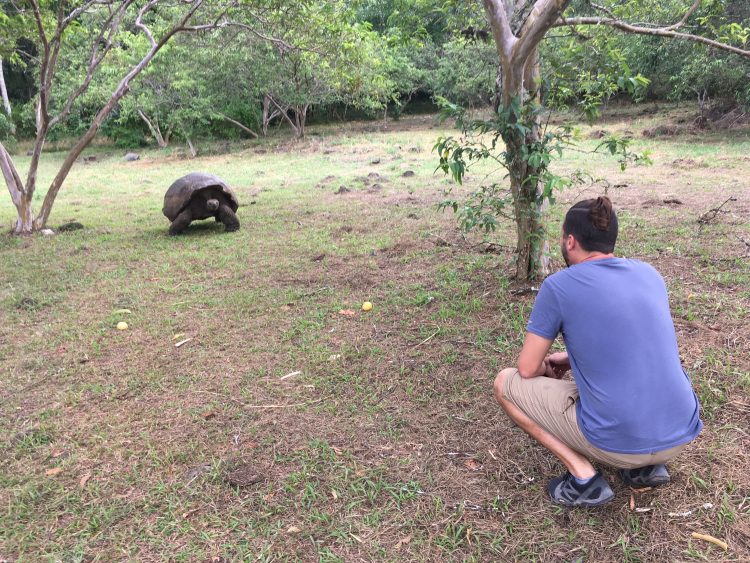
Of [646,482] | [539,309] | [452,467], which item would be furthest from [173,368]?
[646,482]

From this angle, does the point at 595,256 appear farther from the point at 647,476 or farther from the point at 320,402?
the point at 320,402

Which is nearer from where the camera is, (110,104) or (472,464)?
(472,464)

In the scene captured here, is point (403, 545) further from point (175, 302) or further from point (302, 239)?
point (302, 239)

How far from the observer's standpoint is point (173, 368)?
378 centimetres

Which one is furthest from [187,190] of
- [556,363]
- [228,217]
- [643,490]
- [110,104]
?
[643,490]

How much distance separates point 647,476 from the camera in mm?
2258

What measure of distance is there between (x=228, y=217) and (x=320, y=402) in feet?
16.3

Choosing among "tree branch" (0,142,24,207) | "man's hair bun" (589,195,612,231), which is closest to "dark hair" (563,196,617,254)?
"man's hair bun" (589,195,612,231)

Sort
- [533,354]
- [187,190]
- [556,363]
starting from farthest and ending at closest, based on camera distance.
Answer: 1. [187,190]
2. [556,363]
3. [533,354]

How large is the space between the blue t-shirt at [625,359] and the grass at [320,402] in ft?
1.40

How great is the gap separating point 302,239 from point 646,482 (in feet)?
17.3

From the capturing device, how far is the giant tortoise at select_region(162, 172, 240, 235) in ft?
24.3

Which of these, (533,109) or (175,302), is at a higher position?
(533,109)

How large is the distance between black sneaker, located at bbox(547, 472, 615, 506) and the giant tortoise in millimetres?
6213
